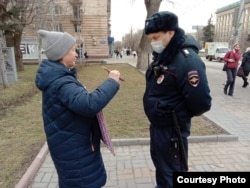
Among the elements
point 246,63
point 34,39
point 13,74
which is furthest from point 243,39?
point 13,74

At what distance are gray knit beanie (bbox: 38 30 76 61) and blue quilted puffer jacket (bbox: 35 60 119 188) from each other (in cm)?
6

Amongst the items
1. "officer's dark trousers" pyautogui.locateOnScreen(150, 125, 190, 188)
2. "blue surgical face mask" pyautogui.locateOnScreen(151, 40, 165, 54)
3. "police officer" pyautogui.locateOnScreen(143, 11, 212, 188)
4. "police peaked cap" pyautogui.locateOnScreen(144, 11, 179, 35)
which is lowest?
"officer's dark trousers" pyautogui.locateOnScreen(150, 125, 190, 188)

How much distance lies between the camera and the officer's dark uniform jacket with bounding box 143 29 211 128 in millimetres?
1946

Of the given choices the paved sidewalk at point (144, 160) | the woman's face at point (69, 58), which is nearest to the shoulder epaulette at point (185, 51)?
the woman's face at point (69, 58)

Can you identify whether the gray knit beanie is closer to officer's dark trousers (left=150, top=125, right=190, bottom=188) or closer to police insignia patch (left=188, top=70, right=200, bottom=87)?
police insignia patch (left=188, top=70, right=200, bottom=87)

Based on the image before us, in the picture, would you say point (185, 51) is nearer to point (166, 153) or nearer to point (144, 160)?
point (166, 153)

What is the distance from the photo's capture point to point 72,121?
Result: 1893 millimetres

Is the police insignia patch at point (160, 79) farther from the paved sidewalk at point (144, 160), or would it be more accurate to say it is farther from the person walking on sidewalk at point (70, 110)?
the paved sidewalk at point (144, 160)

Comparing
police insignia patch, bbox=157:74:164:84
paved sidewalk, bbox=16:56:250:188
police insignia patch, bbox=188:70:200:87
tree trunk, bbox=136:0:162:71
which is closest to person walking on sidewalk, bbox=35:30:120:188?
police insignia patch, bbox=157:74:164:84

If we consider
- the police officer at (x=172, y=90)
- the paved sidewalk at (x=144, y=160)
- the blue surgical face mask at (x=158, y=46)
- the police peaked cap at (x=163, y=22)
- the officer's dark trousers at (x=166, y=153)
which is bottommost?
the paved sidewalk at (x=144, y=160)

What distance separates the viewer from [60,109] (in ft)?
6.07

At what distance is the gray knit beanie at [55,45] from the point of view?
1830mm

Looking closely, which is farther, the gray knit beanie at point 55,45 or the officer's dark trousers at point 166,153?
the officer's dark trousers at point 166,153

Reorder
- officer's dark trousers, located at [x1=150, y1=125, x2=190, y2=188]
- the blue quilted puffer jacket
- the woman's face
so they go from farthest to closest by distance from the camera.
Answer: officer's dark trousers, located at [x1=150, y1=125, x2=190, y2=188] < the woman's face < the blue quilted puffer jacket
